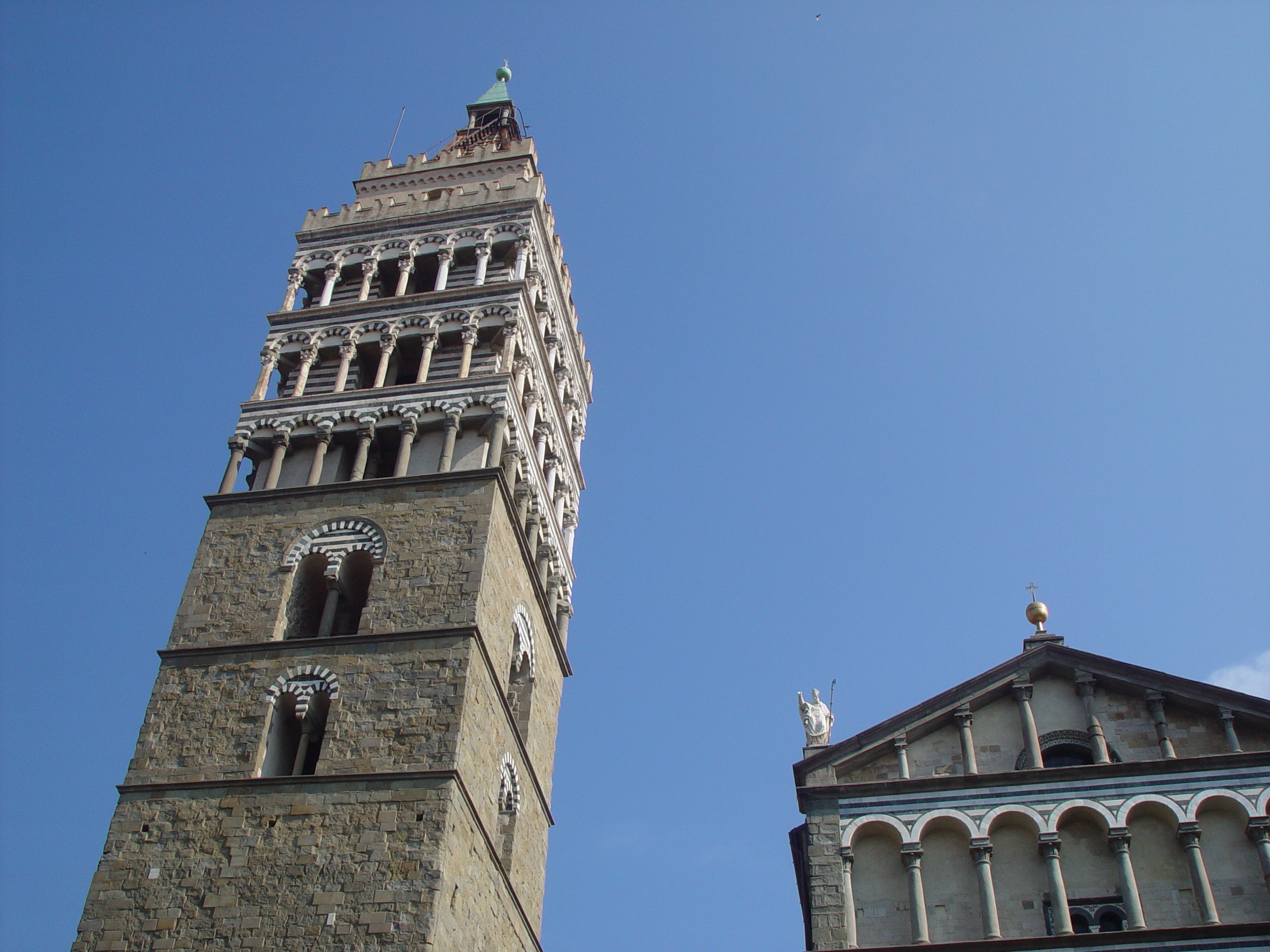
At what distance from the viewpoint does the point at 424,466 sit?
88.9 feet

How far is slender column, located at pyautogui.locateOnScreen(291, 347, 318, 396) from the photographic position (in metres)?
29.3

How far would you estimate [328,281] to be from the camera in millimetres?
31875

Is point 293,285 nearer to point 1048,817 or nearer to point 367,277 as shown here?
point 367,277

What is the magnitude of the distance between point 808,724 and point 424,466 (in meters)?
9.86

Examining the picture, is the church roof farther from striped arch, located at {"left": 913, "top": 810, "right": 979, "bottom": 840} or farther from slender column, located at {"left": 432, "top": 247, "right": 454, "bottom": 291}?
slender column, located at {"left": 432, "top": 247, "right": 454, "bottom": 291}

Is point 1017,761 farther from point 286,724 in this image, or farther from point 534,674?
point 286,724

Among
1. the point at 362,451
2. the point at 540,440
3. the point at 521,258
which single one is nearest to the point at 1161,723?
the point at 540,440

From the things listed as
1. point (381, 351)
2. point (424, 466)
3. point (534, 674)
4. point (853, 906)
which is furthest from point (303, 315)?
point (853, 906)

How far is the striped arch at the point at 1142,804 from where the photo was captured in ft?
62.6

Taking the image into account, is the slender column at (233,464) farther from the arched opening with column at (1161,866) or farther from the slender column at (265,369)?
the arched opening with column at (1161,866)

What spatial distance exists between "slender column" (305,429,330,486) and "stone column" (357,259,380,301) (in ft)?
15.0

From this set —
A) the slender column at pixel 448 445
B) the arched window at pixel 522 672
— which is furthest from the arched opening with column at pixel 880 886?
the slender column at pixel 448 445

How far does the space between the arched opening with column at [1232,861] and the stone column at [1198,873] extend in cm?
15

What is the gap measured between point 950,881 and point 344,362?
1713 centimetres
